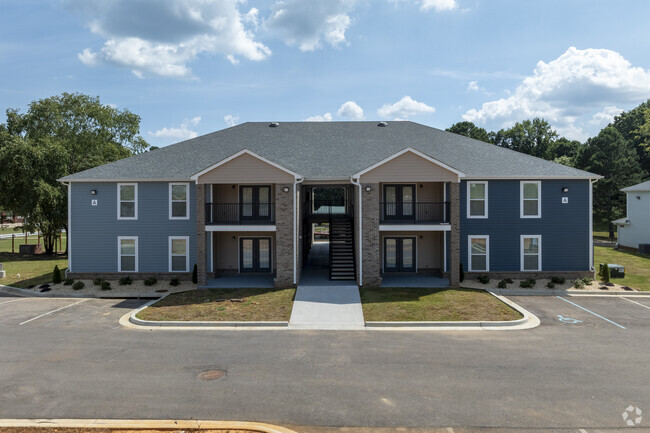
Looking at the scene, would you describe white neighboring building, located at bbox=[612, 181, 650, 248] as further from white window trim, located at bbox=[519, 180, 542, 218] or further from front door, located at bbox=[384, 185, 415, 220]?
front door, located at bbox=[384, 185, 415, 220]

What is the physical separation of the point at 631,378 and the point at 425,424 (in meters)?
5.80

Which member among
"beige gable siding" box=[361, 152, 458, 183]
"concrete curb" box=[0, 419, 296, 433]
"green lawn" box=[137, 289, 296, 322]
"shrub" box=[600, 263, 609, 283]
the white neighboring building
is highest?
"beige gable siding" box=[361, 152, 458, 183]

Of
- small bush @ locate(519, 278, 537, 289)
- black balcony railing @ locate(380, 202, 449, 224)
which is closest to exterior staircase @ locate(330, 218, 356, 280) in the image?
black balcony railing @ locate(380, 202, 449, 224)

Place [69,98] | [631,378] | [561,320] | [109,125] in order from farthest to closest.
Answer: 1. [109,125]
2. [69,98]
3. [561,320]
4. [631,378]

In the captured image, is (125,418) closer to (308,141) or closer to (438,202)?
(438,202)

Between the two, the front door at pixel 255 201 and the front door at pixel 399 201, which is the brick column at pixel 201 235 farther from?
the front door at pixel 399 201

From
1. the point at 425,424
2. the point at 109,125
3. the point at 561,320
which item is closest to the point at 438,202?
the point at 561,320

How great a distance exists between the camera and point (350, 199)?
25.0 metres

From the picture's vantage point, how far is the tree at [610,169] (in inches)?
1694

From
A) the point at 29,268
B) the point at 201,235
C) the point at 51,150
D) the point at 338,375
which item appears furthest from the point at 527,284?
the point at 51,150

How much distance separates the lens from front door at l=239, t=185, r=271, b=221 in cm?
2150

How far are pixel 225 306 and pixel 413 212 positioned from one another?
1129 cm

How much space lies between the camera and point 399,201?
2170cm

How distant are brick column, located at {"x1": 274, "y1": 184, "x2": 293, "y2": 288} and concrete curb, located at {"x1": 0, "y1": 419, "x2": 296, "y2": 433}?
11.2 meters
